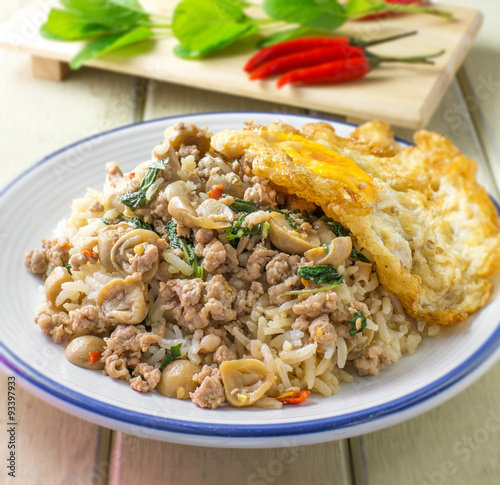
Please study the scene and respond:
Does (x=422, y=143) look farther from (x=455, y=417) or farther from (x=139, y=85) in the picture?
(x=139, y=85)

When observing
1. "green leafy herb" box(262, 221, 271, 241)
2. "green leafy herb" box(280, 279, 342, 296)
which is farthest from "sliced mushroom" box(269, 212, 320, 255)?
"green leafy herb" box(280, 279, 342, 296)

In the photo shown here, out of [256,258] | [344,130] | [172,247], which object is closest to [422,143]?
[344,130]

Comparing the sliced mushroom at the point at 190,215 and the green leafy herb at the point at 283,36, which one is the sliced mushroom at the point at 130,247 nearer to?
the sliced mushroom at the point at 190,215

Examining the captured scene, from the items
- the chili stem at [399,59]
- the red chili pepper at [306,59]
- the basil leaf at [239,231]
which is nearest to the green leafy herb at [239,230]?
the basil leaf at [239,231]

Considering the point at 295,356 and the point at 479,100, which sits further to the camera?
the point at 479,100

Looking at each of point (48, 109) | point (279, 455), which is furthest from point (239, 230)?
point (48, 109)

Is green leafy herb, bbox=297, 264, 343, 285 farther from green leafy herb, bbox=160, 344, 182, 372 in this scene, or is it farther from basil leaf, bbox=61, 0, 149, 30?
basil leaf, bbox=61, 0, 149, 30

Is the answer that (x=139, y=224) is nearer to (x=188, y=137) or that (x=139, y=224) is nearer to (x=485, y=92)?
(x=188, y=137)
